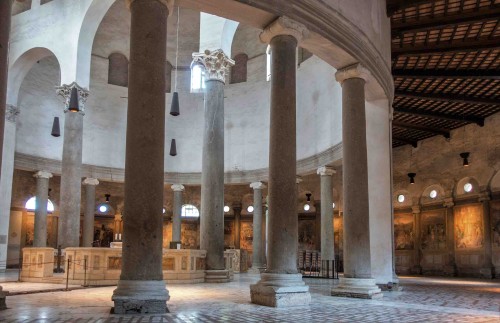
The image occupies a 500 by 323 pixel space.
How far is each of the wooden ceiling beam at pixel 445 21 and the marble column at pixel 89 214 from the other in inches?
611

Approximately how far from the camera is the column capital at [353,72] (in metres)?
12.2

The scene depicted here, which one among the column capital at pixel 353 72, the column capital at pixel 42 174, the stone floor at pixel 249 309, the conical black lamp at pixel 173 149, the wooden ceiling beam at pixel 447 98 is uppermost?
the wooden ceiling beam at pixel 447 98

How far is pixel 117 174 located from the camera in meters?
26.6

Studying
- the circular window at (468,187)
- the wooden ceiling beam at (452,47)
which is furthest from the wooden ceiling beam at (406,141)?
the wooden ceiling beam at (452,47)

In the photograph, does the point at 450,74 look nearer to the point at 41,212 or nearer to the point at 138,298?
the point at 138,298

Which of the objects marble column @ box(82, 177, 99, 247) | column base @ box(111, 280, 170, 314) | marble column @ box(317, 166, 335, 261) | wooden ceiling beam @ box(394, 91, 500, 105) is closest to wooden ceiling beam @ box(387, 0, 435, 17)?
wooden ceiling beam @ box(394, 91, 500, 105)

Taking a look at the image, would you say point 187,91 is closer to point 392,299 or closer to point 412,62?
point 412,62

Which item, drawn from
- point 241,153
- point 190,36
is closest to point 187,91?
point 190,36

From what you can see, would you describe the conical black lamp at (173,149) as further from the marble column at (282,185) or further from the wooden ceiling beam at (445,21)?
the marble column at (282,185)

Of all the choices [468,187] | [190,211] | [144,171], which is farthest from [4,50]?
[190,211]

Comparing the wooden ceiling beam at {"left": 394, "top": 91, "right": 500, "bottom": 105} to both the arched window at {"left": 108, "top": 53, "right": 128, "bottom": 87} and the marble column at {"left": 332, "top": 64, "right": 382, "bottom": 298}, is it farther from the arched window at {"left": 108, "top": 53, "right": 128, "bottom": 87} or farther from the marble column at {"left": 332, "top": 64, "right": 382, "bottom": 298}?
the arched window at {"left": 108, "top": 53, "right": 128, "bottom": 87}

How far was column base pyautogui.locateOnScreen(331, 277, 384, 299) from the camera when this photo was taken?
11.1 meters

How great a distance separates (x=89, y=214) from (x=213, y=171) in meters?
10.1

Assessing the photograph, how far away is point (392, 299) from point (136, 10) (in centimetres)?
796
